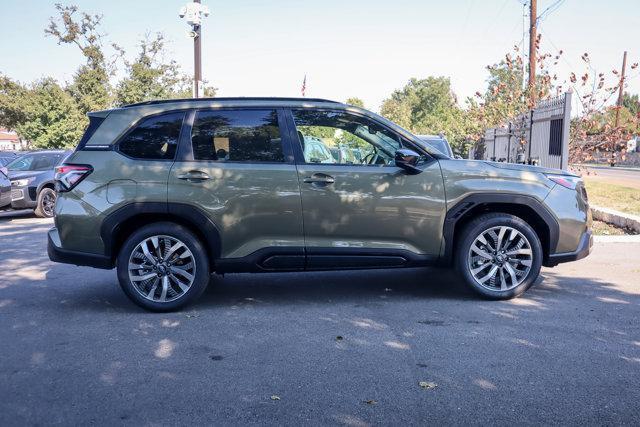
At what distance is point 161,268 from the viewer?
5.49m

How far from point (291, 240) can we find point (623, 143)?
11.7 m

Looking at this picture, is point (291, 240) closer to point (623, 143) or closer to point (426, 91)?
point (623, 143)

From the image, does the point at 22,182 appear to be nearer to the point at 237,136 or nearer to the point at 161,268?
the point at 161,268

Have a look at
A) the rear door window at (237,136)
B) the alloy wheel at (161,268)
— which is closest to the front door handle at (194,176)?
the rear door window at (237,136)

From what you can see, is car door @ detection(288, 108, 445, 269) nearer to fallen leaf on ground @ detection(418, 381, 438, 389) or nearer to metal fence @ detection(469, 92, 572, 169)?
fallen leaf on ground @ detection(418, 381, 438, 389)

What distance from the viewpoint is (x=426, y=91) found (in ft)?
332

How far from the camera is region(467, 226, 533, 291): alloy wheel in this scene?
5.74 m

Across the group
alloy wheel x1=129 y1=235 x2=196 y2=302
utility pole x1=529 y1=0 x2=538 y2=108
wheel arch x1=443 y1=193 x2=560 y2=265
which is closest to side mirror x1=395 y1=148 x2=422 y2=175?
wheel arch x1=443 y1=193 x2=560 y2=265

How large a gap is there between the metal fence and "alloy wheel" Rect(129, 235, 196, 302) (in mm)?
7455

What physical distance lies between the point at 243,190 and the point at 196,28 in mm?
13155

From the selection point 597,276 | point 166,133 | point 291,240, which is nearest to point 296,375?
point 291,240

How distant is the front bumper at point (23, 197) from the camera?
13672 mm

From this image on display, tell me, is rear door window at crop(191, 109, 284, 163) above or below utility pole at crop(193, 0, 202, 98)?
below

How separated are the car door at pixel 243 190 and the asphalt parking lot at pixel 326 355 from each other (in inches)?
23.4
